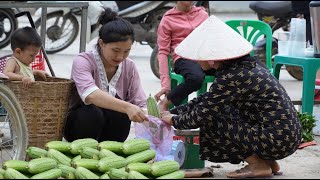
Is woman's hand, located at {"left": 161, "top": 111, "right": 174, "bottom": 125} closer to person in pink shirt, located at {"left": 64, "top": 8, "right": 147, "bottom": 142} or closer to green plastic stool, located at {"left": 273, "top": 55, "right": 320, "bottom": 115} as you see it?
person in pink shirt, located at {"left": 64, "top": 8, "right": 147, "bottom": 142}

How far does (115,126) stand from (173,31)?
5.03ft

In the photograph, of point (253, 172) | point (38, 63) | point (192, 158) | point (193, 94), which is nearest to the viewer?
point (253, 172)

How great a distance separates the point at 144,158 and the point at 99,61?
82cm

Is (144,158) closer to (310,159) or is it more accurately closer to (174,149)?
(174,149)

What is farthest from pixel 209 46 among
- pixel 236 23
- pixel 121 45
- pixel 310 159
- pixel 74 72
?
pixel 236 23

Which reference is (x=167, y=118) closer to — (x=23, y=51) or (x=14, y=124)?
(x=14, y=124)

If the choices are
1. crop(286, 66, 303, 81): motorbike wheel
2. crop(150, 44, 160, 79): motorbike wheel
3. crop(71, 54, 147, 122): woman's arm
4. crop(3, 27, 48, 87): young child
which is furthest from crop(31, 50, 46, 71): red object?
crop(286, 66, 303, 81): motorbike wheel

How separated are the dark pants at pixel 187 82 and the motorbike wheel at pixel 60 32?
5.24 m

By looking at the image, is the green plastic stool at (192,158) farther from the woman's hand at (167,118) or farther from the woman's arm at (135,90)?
the woman's arm at (135,90)

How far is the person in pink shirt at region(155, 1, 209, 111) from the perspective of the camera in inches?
250

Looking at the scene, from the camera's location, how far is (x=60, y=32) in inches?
455

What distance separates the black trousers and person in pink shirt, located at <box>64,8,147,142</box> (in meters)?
0.90

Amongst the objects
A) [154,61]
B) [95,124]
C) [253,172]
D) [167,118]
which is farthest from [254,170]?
[154,61]

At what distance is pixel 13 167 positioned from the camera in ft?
14.7
